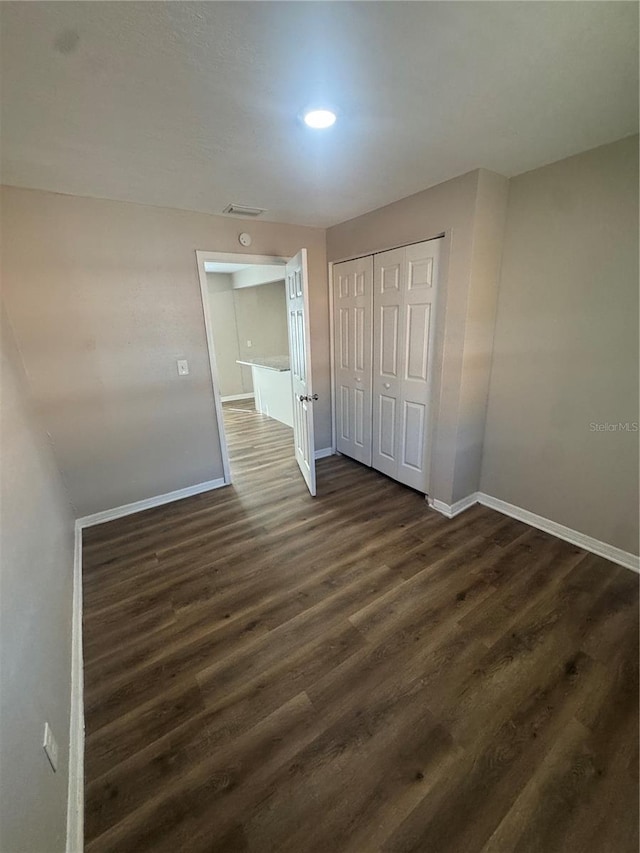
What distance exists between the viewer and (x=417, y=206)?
7.95 feet

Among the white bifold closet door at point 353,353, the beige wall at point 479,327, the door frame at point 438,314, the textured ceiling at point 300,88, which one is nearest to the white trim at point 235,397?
the white bifold closet door at point 353,353

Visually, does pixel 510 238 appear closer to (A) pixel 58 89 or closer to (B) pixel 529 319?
(B) pixel 529 319

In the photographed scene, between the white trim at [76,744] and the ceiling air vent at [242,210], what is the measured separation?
2871mm

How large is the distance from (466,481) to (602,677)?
1404 mm

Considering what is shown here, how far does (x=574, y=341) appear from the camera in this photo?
208 cm

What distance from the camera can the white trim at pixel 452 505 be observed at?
2664 mm

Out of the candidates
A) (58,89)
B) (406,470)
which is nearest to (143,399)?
(58,89)

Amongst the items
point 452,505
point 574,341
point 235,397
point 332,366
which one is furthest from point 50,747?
point 235,397

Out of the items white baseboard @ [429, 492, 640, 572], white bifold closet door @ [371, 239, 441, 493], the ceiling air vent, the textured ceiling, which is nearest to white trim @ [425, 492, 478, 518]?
white baseboard @ [429, 492, 640, 572]

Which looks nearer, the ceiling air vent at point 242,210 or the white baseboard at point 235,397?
the ceiling air vent at point 242,210

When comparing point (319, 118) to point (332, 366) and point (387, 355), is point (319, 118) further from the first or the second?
point (332, 366)

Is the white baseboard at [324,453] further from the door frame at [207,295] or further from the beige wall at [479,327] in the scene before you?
the beige wall at [479,327]

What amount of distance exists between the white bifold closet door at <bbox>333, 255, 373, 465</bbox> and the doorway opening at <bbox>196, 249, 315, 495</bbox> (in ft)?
1.74

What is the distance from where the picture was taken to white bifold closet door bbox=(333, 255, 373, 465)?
3.11 m
